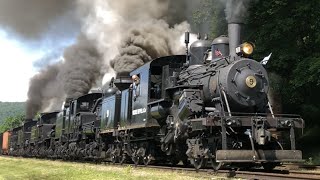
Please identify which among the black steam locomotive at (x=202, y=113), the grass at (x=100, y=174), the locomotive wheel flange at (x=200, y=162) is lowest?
the grass at (x=100, y=174)

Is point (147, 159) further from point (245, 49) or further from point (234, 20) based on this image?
point (234, 20)

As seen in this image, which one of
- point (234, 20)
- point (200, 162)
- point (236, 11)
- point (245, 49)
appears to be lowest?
point (200, 162)

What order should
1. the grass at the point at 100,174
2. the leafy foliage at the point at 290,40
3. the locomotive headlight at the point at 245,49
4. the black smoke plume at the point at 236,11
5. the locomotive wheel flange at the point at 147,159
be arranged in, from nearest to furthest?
the grass at the point at 100,174, the locomotive headlight at the point at 245,49, the black smoke plume at the point at 236,11, the locomotive wheel flange at the point at 147,159, the leafy foliage at the point at 290,40

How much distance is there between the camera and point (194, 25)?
80.2 feet

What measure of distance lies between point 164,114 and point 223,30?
10.1 metres

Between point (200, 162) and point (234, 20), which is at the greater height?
point (234, 20)

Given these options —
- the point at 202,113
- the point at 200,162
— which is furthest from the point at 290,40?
the point at 200,162

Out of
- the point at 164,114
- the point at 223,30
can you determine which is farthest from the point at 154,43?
the point at 164,114

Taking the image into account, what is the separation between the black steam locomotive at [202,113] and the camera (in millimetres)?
10727

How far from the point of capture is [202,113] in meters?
11.9

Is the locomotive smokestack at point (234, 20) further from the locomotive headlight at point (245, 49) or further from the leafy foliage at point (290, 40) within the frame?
the leafy foliage at point (290, 40)

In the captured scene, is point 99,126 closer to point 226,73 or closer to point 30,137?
point 226,73

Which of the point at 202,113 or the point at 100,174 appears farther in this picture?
the point at 202,113

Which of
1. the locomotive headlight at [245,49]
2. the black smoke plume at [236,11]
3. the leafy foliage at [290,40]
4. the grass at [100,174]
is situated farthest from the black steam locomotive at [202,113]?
the leafy foliage at [290,40]
